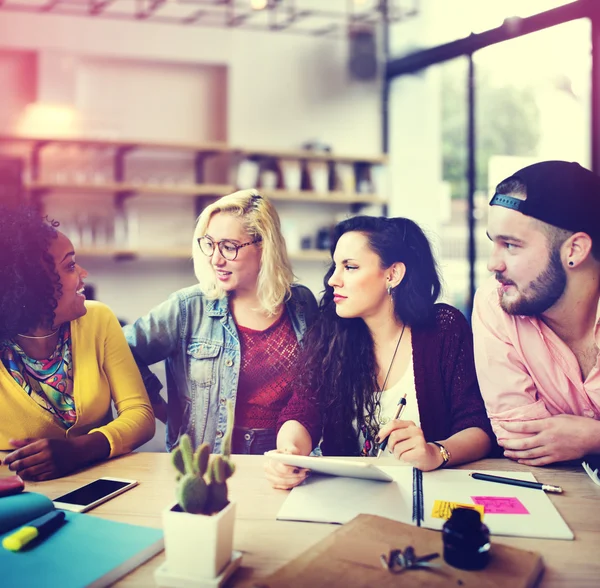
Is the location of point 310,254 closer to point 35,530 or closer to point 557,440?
point 557,440

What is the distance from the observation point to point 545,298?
1.55 meters

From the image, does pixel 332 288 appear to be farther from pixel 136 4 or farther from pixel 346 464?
pixel 136 4

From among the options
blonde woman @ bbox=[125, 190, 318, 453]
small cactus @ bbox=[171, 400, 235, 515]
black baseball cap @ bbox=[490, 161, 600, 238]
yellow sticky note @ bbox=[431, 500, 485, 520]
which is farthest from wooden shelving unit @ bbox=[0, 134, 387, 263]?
small cactus @ bbox=[171, 400, 235, 515]

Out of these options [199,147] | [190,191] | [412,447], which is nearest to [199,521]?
[412,447]

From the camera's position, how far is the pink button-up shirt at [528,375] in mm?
1523

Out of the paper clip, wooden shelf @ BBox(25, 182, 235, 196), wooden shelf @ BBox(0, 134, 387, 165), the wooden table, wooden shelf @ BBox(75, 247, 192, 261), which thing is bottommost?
the wooden table

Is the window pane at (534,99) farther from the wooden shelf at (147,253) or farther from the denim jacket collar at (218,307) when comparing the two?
the denim jacket collar at (218,307)

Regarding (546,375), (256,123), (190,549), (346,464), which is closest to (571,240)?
(546,375)

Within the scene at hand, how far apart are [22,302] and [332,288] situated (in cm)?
73

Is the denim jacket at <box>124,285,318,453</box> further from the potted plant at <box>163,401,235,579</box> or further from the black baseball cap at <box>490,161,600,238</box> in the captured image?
the potted plant at <box>163,401,235,579</box>

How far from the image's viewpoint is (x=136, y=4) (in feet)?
14.6

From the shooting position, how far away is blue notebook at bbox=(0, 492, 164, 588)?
92 cm

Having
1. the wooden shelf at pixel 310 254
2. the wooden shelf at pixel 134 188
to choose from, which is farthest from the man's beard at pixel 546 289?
the wooden shelf at pixel 134 188

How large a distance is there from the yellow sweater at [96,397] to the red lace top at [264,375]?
0.94 feet
